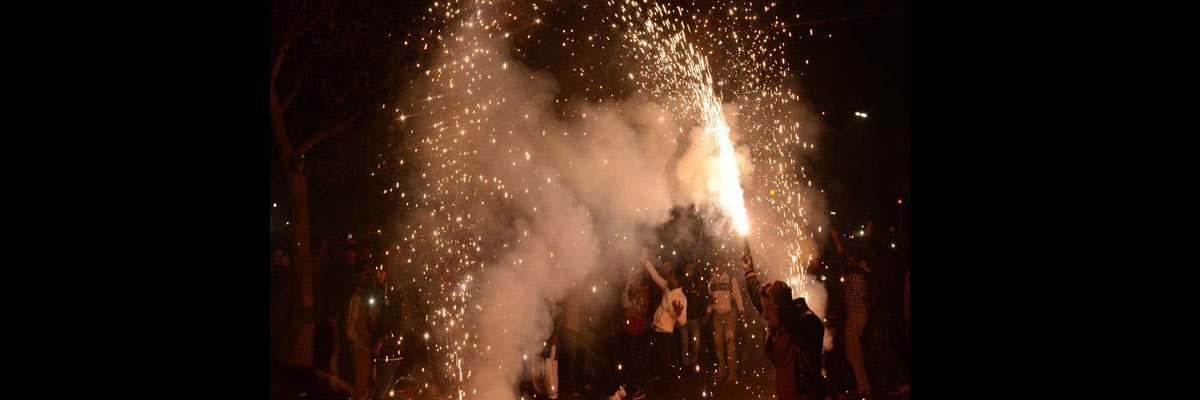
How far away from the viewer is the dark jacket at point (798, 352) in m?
4.60

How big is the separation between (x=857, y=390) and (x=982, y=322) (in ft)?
14.4

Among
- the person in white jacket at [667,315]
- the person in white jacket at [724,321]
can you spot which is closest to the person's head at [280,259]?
the person in white jacket at [667,315]

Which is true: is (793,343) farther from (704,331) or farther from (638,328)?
(704,331)

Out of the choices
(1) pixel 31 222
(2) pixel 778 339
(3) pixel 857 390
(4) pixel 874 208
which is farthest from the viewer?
(4) pixel 874 208

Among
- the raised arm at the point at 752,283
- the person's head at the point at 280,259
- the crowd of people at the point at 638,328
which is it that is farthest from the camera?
the person's head at the point at 280,259

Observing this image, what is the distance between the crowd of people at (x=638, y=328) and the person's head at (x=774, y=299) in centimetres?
18

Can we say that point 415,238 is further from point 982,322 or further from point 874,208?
point 874,208

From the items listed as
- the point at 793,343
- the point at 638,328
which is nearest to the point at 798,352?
the point at 793,343

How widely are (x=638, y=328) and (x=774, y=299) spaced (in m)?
2.75

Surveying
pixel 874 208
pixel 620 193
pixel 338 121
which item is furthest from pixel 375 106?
pixel 874 208

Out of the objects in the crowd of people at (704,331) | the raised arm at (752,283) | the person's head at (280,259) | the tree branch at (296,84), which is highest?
the tree branch at (296,84)

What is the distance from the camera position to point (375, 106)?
9359 mm

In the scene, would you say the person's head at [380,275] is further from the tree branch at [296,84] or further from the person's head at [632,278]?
the tree branch at [296,84]

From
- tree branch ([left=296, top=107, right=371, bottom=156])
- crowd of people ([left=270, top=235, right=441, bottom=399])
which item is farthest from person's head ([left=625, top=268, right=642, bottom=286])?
tree branch ([left=296, top=107, right=371, bottom=156])
